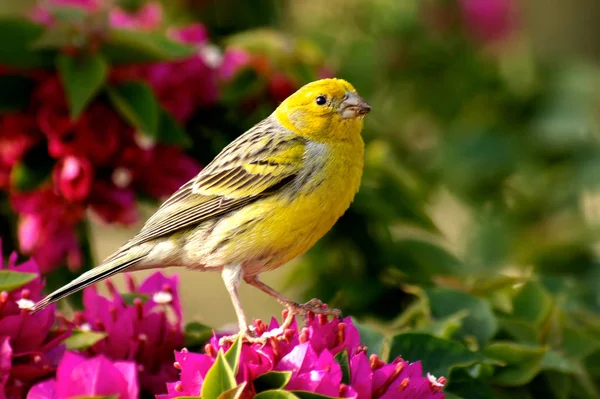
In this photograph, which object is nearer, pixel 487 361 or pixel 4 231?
pixel 487 361

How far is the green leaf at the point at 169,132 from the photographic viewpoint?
2.91 meters

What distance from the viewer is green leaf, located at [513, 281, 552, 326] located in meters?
2.54

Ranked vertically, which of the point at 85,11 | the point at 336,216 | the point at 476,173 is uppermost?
the point at 85,11

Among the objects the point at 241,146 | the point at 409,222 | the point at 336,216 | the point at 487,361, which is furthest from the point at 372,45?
the point at 487,361

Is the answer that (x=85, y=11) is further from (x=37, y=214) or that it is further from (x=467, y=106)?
(x=467, y=106)

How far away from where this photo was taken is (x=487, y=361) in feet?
6.82

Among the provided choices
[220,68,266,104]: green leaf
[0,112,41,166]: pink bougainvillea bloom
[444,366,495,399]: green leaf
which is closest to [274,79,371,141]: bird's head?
[220,68,266,104]: green leaf

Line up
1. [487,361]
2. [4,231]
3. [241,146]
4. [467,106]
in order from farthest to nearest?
[467,106], [4,231], [241,146], [487,361]

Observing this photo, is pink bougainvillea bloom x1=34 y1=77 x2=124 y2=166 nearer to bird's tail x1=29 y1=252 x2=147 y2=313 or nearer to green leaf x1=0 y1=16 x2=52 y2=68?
green leaf x1=0 y1=16 x2=52 y2=68

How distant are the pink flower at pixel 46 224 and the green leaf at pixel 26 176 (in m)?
0.05

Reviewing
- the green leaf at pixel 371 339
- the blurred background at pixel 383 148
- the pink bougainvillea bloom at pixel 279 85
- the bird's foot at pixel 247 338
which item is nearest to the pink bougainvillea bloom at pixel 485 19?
the blurred background at pixel 383 148

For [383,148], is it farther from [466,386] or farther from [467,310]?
[466,386]

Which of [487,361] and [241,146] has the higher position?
[241,146]

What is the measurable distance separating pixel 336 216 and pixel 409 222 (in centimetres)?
68
